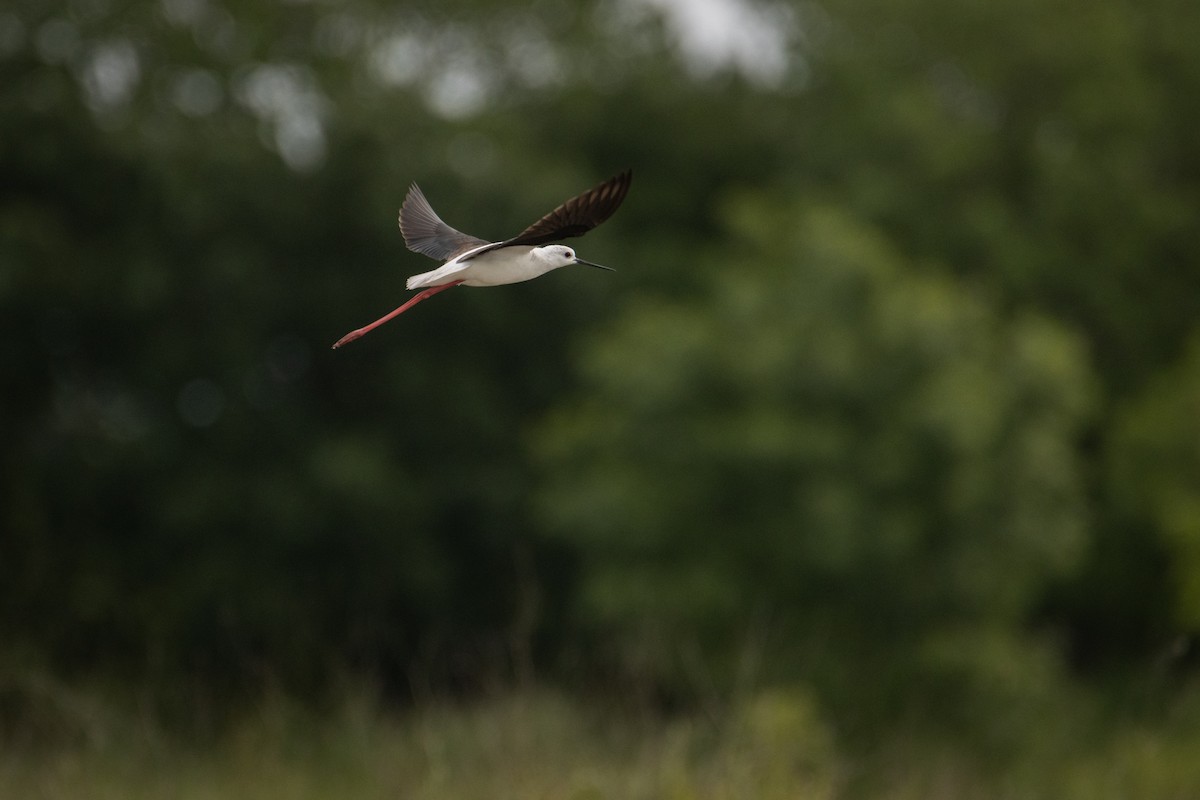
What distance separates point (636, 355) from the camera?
20.4 meters

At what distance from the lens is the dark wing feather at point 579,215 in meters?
2.73

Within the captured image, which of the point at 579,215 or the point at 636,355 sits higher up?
the point at 636,355

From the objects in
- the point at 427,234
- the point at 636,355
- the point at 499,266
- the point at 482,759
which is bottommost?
the point at 482,759

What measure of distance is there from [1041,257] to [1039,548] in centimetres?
690

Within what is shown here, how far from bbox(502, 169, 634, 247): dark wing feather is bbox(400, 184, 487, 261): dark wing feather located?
528 mm

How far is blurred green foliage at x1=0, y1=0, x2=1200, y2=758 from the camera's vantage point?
1917cm

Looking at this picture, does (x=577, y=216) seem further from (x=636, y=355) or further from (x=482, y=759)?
(x=636, y=355)

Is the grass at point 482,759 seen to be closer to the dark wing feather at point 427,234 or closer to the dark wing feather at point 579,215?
the dark wing feather at point 427,234

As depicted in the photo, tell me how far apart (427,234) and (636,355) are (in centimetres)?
1678

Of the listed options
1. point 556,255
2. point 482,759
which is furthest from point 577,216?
point 482,759

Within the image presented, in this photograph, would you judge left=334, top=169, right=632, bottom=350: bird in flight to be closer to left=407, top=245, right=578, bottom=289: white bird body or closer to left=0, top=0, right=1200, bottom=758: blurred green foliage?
left=407, top=245, right=578, bottom=289: white bird body

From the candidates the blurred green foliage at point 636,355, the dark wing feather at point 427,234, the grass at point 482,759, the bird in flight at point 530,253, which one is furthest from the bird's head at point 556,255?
the blurred green foliage at point 636,355

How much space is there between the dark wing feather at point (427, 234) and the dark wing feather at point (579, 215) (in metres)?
0.53

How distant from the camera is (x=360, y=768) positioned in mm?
7945
